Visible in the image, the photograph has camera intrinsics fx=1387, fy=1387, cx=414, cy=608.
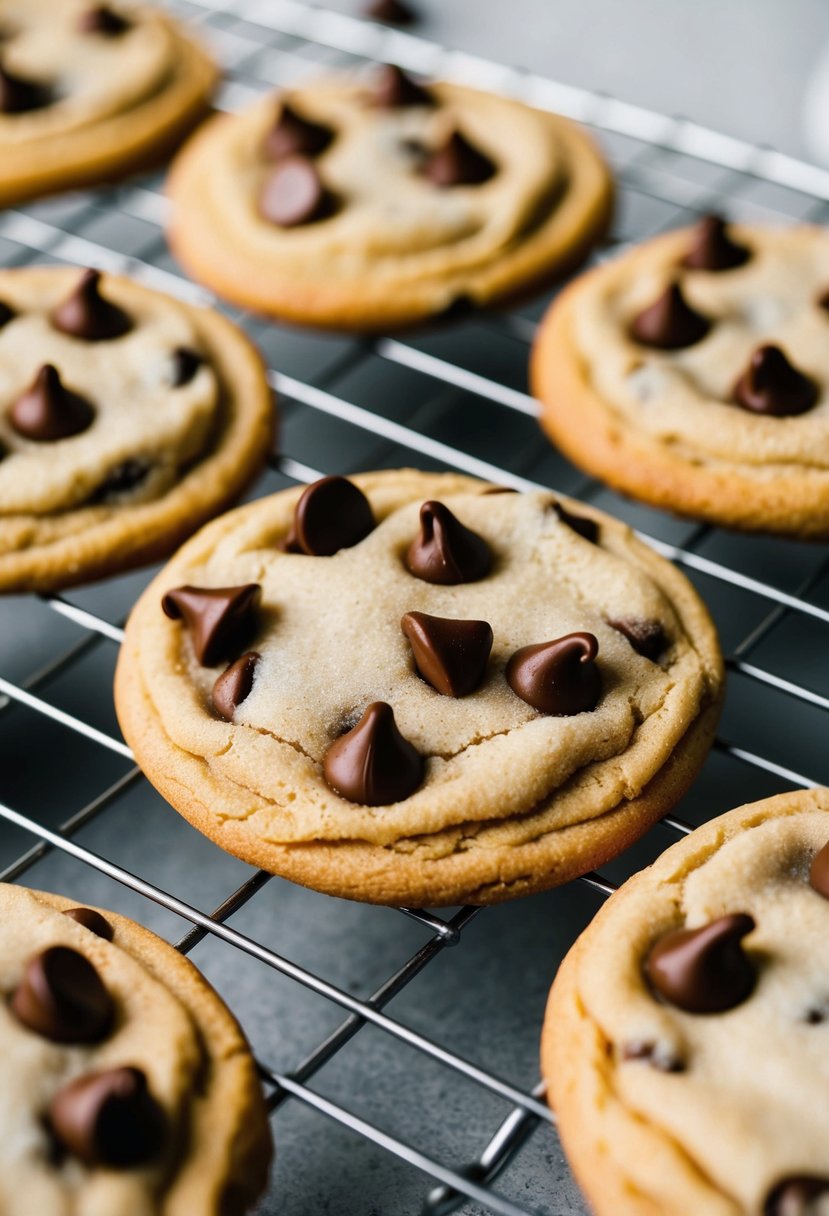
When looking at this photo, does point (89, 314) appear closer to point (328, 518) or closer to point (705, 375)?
point (328, 518)

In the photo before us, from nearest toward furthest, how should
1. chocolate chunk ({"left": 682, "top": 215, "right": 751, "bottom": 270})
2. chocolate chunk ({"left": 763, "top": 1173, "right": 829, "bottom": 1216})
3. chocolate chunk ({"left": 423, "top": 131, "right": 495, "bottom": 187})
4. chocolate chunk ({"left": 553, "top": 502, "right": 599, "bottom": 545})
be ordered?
1. chocolate chunk ({"left": 763, "top": 1173, "right": 829, "bottom": 1216})
2. chocolate chunk ({"left": 553, "top": 502, "right": 599, "bottom": 545})
3. chocolate chunk ({"left": 682, "top": 215, "right": 751, "bottom": 270})
4. chocolate chunk ({"left": 423, "top": 131, "right": 495, "bottom": 187})

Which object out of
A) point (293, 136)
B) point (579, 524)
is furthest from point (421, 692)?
point (293, 136)

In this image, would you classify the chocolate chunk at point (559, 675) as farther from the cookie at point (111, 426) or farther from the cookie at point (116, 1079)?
the cookie at point (111, 426)

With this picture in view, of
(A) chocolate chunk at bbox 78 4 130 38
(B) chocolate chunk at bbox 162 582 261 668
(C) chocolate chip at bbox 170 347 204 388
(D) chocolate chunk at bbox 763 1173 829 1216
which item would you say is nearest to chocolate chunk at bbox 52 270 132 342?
(C) chocolate chip at bbox 170 347 204 388

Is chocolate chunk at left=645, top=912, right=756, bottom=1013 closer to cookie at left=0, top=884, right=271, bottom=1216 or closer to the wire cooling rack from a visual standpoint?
the wire cooling rack

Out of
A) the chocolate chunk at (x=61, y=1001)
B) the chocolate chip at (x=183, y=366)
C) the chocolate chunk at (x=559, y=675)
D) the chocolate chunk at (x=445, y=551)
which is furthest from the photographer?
the chocolate chip at (x=183, y=366)

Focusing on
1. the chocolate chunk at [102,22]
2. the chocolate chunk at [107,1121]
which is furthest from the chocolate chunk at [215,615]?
the chocolate chunk at [102,22]

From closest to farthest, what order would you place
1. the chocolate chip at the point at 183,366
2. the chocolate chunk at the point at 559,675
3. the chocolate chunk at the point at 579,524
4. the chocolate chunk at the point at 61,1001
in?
the chocolate chunk at the point at 61,1001
the chocolate chunk at the point at 559,675
the chocolate chunk at the point at 579,524
the chocolate chip at the point at 183,366

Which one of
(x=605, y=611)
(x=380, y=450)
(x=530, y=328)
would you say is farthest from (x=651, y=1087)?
(x=530, y=328)
